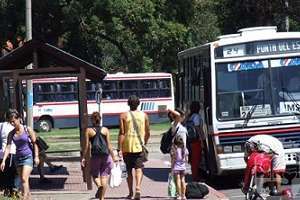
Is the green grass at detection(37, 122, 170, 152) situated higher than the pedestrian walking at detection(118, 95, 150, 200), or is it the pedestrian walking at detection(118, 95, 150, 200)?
the pedestrian walking at detection(118, 95, 150, 200)

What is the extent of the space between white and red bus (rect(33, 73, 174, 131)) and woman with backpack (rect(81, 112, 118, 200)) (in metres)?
29.5

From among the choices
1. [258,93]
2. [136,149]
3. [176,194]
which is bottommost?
[176,194]

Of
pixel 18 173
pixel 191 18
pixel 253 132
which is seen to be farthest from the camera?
pixel 191 18

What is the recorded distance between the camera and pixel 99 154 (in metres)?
12.1

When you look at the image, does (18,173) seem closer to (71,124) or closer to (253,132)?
(253,132)

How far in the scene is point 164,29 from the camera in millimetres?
39188

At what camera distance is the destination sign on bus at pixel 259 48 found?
15.4 metres

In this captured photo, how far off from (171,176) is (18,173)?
2.75m

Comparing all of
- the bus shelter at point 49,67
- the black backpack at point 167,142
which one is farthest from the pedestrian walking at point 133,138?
the bus shelter at point 49,67

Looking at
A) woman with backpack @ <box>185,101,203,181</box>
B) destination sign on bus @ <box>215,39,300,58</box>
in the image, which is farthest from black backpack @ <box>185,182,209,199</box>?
destination sign on bus @ <box>215,39,300,58</box>

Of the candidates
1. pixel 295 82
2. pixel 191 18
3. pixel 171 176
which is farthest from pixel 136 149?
pixel 191 18

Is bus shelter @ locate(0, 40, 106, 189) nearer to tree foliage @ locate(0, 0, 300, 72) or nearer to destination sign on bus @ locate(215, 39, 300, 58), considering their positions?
destination sign on bus @ locate(215, 39, 300, 58)

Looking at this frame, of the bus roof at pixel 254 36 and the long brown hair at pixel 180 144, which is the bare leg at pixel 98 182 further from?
the bus roof at pixel 254 36

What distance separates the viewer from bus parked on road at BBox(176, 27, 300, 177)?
1490 centimetres
